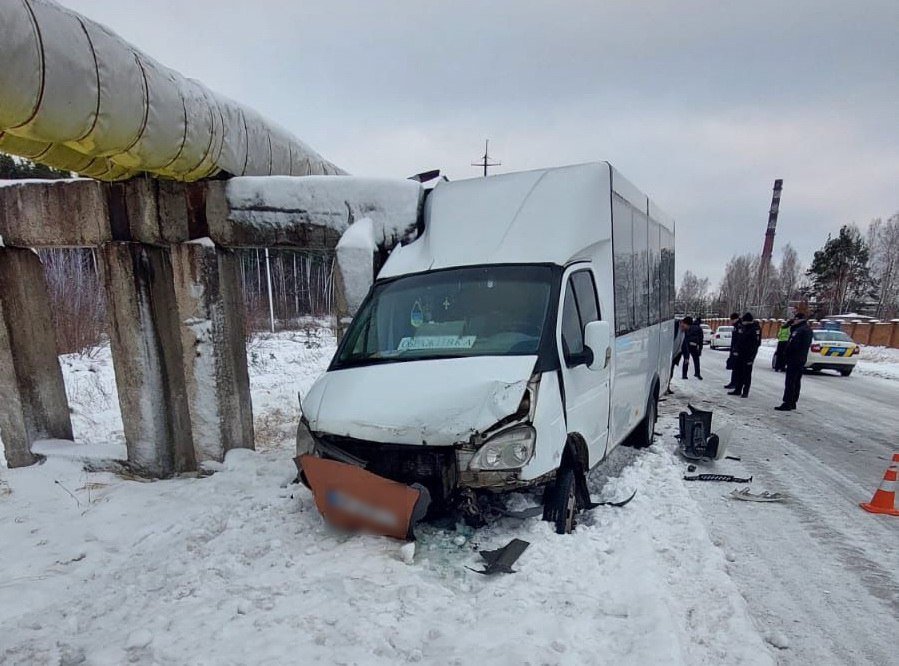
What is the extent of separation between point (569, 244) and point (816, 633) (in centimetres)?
309

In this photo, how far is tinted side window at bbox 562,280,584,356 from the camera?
12.7 feet

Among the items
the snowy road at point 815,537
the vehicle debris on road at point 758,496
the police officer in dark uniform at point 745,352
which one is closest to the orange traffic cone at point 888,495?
the snowy road at point 815,537

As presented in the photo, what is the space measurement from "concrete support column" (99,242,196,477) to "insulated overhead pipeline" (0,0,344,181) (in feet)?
3.22

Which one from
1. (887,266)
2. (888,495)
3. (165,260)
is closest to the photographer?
(888,495)

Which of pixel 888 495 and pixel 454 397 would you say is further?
pixel 888 495

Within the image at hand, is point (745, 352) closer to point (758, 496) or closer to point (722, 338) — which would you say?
point (758, 496)

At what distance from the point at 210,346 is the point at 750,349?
35.0ft

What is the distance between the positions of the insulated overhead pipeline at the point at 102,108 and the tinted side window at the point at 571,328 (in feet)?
13.1

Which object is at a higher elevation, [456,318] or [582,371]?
[456,318]

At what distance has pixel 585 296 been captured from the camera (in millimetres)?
4309

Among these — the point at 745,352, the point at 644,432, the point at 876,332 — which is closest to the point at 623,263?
the point at 644,432

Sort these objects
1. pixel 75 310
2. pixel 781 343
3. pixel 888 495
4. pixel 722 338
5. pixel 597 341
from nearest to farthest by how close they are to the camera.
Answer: pixel 597 341 → pixel 888 495 → pixel 781 343 → pixel 75 310 → pixel 722 338

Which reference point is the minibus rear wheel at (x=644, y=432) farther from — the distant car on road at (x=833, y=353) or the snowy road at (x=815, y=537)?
the distant car on road at (x=833, y=353)

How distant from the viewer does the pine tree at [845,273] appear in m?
51.7
